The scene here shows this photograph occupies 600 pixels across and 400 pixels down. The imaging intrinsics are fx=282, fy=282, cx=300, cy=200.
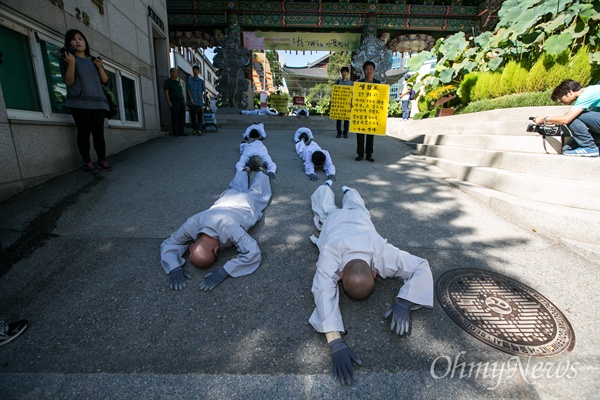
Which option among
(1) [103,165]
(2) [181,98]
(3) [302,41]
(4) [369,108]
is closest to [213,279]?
(1) [103,165]

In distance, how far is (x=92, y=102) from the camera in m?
4.26

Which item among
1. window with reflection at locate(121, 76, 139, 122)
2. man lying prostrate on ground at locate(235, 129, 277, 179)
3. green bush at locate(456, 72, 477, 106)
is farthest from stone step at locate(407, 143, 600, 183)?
window with reflection at locate(121, 76, 139, 122)

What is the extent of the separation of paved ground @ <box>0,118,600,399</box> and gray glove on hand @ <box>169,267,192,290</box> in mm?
72

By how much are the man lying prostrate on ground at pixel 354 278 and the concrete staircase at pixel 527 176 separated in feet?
6.39

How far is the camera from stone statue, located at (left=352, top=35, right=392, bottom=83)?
13773mm

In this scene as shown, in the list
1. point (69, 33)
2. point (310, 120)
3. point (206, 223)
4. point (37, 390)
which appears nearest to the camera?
point (37, 390)

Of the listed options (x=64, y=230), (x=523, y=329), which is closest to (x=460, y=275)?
(x=523, y=329)

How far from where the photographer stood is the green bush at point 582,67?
5.15 m

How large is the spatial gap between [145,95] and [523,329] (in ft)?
29.2

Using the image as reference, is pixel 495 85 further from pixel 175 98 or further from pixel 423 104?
pixel 175 98

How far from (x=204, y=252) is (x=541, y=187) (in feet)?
13.5

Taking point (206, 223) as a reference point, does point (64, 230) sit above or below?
below

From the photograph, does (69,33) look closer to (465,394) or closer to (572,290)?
(465,394)

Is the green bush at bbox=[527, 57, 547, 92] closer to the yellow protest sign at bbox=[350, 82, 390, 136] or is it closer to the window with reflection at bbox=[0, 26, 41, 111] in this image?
the yellow protest sign at bbox=[350, 82, 390, 136]
